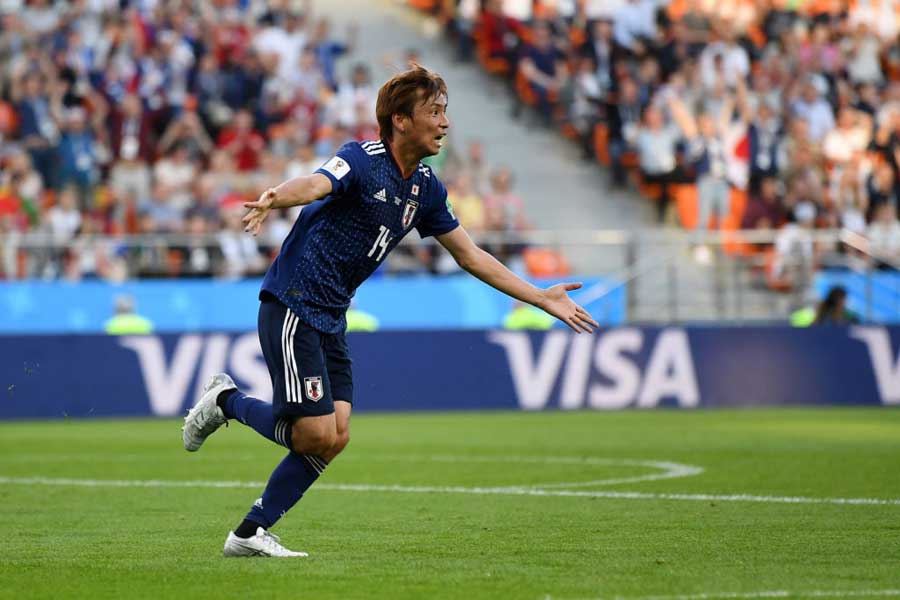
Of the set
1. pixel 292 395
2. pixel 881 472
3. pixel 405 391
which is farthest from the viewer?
pixel 405 391

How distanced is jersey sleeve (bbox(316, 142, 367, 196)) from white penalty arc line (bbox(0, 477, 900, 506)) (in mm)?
3809

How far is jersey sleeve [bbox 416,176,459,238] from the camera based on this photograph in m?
8.01

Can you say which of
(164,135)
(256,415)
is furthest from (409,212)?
(164,135)

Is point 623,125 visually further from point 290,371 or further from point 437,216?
point 290,371

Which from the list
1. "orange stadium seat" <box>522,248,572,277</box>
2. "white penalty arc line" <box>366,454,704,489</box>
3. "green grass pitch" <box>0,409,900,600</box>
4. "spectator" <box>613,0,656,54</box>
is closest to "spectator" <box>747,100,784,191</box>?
"spectator" <box>613,0,656,54</box>

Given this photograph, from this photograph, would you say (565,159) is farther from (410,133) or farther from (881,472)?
(410,133)

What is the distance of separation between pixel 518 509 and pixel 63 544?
9.29 feet

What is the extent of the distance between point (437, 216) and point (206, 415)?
4.99ft

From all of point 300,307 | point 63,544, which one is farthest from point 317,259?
point 63,544

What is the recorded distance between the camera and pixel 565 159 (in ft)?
90.1

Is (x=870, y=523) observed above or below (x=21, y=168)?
below

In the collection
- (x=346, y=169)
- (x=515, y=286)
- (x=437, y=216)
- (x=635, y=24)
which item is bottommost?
(x=515, y=286)

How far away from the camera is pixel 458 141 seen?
88.5ft

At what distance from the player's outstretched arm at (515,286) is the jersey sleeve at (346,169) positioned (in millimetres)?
773
